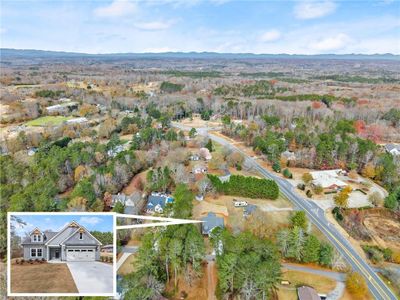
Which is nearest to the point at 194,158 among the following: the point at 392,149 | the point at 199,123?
the point at 199,123

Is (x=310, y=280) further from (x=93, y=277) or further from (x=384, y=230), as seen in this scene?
(x=93, y=277)

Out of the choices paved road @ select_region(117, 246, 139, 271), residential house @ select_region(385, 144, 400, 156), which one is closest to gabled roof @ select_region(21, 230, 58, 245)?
paved road @ select_region(117, 246, 139, 271)

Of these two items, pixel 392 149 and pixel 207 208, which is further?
pixel 392 149

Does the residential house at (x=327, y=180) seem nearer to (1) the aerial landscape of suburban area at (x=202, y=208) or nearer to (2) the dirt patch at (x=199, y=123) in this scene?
(1) the aerial landscape of suburban area at (x=202, y=208)

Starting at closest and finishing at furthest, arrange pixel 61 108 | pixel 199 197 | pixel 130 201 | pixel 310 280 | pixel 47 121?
1. pixel 310 280
2. pixel 130 201
3. pixel 199 197
4. pixel 47 121
5. pixel 61 108

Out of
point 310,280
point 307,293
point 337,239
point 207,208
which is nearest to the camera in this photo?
point 307,293

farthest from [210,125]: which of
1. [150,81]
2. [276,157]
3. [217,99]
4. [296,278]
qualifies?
[150,81]
